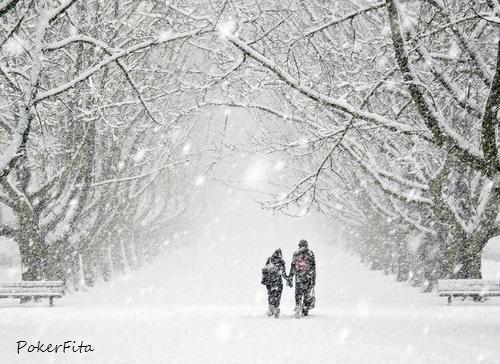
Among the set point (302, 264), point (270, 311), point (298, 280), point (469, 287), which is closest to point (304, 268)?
point (302, 264)

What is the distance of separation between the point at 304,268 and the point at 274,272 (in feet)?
2.18

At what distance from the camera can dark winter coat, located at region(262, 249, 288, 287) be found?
40.5 feet

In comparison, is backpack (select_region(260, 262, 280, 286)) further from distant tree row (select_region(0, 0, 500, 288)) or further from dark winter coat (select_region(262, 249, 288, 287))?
distant tree row (select_region(0, 0, 500, 288))

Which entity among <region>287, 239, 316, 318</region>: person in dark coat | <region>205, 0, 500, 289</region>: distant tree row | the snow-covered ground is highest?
<region>205, 0, 500, 289</region>: distant tree row

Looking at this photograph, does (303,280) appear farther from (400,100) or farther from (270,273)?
(400,100)

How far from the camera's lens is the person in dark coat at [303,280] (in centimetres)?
1191

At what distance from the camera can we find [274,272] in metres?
12.5

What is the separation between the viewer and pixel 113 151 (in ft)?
54.5

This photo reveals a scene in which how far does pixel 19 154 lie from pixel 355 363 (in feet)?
17.0

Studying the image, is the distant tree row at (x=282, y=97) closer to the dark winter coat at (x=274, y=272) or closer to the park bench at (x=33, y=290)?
the park bench at (x=33, y=290)

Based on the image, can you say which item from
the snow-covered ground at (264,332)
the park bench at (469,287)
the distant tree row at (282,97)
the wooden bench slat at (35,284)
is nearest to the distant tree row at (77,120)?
the distant tree row at (282,97)

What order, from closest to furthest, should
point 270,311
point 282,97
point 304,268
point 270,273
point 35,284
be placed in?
point 270,311 → point 304,268 → point 270,273 → point 35,284 → point 282,97

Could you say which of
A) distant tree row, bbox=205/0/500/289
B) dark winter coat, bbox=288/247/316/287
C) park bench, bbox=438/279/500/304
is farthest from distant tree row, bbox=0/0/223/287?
park bench, bbox=438/279/500/304

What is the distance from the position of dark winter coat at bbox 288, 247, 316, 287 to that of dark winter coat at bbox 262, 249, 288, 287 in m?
0.24
